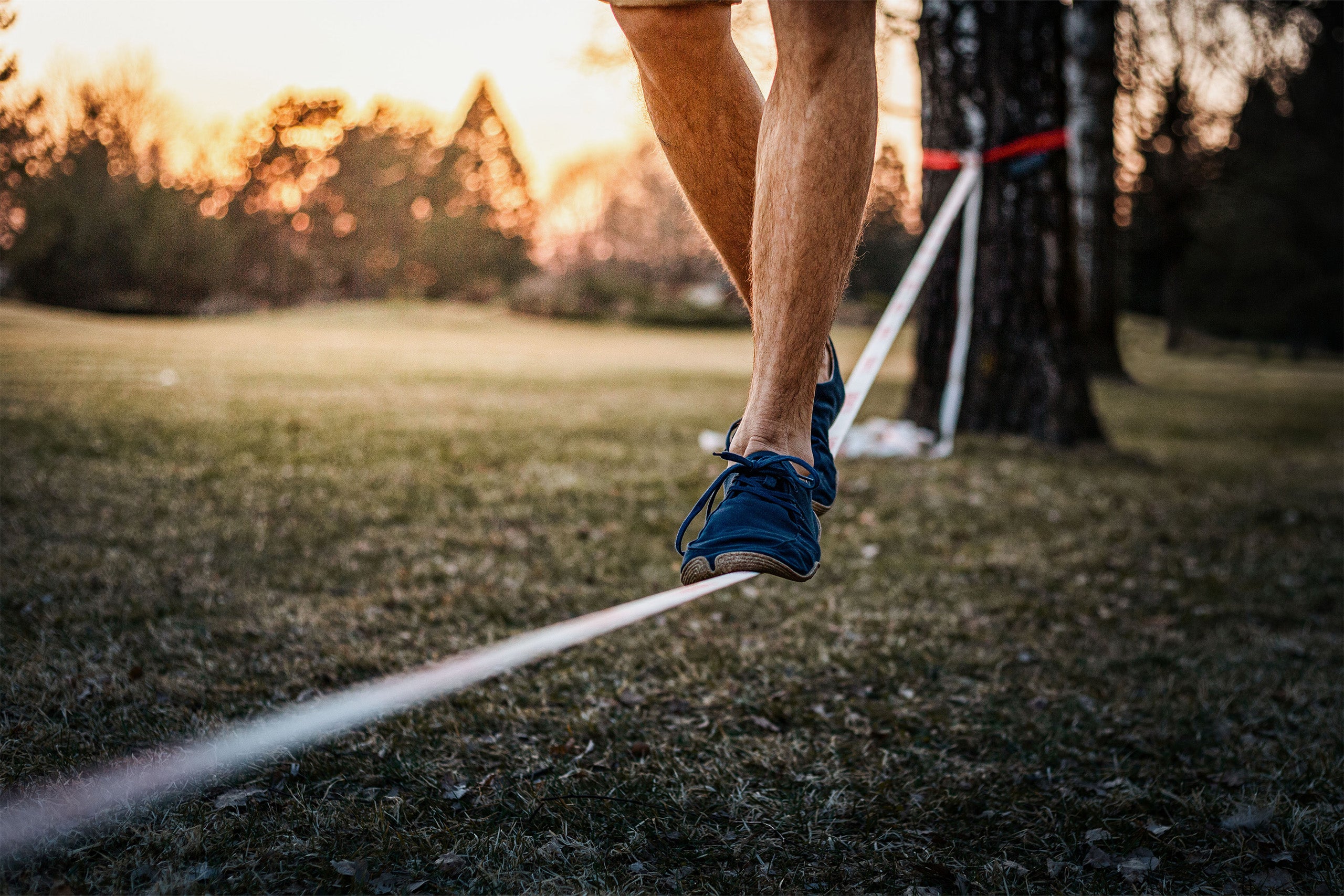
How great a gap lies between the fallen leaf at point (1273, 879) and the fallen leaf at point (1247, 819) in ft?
0.38

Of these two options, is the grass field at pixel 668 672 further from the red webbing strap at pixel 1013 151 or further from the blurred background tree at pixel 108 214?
the blurred background tree at pixel 108 214

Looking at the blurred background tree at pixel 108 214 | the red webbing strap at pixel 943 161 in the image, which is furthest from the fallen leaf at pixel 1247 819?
the blurred background tree at pixel 108 214

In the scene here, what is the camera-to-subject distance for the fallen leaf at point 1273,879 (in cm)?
123

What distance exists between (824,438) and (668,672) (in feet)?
2.03

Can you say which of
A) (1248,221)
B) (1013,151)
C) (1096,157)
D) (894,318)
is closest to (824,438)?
(894,318)

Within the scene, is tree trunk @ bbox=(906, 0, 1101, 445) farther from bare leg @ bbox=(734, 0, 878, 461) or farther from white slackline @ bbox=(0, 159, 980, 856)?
bare leg @ bbox=(734, 0, 878, 461)

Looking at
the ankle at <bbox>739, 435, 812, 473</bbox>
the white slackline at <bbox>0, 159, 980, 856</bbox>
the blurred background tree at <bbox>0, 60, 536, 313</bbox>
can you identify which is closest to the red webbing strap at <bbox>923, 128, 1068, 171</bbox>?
Result: the white slackline at <bbox>0, 159, 980, 856</bbox>

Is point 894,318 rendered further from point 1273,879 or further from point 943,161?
point 943,161

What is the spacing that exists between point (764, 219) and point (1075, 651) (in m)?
1.40

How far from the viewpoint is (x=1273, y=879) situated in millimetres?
1243

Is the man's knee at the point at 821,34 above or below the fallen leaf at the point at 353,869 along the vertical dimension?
above

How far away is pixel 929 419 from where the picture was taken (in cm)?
536

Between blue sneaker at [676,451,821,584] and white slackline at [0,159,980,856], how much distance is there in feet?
0.11

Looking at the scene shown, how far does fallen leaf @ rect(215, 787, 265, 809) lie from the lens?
127 centimetres
